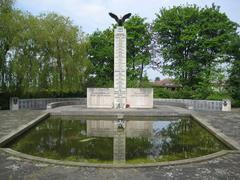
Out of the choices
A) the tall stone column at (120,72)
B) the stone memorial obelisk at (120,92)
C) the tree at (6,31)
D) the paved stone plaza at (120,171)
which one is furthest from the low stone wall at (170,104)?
the paved stone plaza at (120,171)

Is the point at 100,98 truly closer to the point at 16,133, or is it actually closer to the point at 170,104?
the point at 170,104

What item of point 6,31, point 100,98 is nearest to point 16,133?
point 100,98

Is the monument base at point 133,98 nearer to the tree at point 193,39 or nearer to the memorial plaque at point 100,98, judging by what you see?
the memorial plaque at point 100,98

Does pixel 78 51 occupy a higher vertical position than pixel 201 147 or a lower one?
higher

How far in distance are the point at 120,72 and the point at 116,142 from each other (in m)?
9.65

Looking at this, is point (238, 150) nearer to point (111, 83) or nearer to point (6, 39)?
point (6, 39)

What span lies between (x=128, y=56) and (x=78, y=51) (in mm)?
8790

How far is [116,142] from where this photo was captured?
8445mm

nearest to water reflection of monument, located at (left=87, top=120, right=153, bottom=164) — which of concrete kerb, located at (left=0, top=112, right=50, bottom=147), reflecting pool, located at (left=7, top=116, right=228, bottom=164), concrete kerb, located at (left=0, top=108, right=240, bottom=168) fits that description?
reflecting pool, located at (left=7, top=116, right=228, bottom=164)

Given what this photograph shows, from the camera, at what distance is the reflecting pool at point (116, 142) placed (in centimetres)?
701

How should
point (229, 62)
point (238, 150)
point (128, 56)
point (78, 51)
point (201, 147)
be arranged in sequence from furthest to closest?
point (128, 56)
point (229, 62)
point (78, 51)
point (201, 147)
point (238, 150)

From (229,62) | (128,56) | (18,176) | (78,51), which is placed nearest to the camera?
(18,176)

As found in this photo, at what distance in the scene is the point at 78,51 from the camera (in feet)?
77.9

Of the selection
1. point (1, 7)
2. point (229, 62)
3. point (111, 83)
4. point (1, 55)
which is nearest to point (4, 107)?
point (1, 55)
